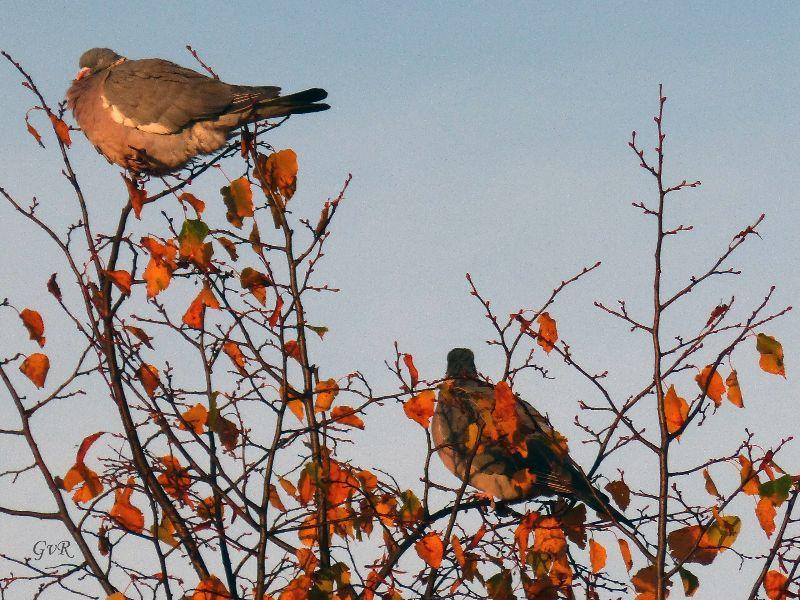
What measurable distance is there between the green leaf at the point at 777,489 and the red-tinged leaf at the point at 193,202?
2.52 m

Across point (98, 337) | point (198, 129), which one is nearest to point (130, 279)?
point (98, 337)

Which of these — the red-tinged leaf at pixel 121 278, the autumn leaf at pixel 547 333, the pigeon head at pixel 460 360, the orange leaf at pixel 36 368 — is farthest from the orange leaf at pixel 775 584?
the pigeon head at pixel 460 360

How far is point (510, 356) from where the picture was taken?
434cm

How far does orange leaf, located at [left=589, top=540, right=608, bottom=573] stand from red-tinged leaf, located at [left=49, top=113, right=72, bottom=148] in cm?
296

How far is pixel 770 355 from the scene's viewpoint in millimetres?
3766

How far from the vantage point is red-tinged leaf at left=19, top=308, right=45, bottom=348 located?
453 centimetres

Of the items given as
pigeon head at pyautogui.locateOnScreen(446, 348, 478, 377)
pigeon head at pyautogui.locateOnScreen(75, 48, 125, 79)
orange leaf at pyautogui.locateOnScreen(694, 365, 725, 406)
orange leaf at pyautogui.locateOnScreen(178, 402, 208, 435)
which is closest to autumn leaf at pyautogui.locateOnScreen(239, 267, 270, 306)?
orange leaf at pyautogui.locateOnScreen(178, 402, 208, 435)

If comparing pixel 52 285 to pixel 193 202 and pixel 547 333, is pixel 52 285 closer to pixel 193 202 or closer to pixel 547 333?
pixel 193 202

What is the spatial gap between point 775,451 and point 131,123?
500 centimetres

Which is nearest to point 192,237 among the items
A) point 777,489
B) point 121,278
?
point 121,278

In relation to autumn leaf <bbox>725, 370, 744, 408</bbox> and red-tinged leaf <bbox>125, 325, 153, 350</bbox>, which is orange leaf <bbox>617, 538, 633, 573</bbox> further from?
red-tinged leaf <bbox>125, 325, 153, 350</bbox>

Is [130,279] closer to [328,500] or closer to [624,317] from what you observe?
[328,500]

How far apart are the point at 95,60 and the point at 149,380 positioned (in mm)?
4648

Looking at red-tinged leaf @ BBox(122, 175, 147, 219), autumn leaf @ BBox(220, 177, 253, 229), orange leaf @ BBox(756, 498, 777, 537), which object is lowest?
orange leaf @ BBox(756, 498, 777, 537)
